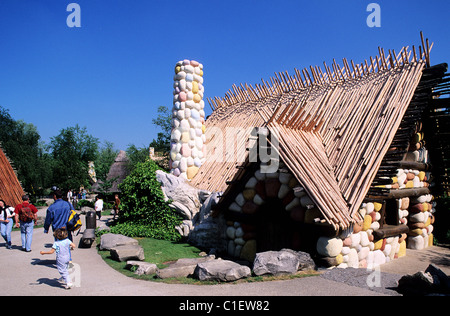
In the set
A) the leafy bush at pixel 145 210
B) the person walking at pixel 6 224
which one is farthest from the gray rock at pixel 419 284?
the person walking at pixel 6 224

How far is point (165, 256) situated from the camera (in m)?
8.15

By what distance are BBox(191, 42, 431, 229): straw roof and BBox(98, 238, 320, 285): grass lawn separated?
5.71ft

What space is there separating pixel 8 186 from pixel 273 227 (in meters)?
11.4

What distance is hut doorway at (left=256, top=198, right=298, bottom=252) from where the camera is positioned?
7.91 meters

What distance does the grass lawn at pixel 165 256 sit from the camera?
19.5 feet

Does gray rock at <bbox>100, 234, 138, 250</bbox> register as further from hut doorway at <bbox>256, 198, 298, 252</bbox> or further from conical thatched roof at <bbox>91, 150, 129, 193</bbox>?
conical thatched roof at <bbox>91, 150, 129, 193</bbox>

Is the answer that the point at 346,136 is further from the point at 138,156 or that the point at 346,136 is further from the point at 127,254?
the point at 138,156

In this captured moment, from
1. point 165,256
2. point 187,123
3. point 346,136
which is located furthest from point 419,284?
point 187,123

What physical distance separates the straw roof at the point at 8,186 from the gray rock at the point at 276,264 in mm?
11381

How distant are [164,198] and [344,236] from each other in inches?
251

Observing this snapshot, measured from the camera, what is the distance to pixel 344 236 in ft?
22.4

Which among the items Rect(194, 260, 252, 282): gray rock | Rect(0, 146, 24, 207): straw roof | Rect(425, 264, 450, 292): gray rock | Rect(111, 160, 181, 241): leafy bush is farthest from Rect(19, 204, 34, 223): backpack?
Rect(425, 264, 450, 292): gray rock
